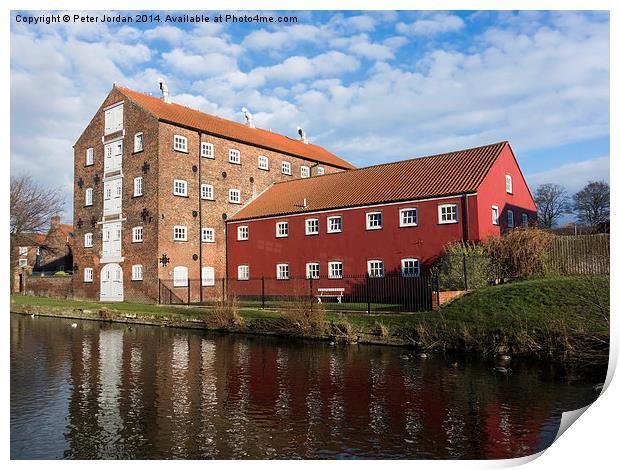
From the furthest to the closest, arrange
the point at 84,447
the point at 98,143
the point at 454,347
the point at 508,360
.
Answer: the point at 98,143, the point at 454,347, the point at 508,360, the point at 84,447

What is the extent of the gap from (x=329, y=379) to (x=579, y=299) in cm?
793

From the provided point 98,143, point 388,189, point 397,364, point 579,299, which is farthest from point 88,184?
point 579,299

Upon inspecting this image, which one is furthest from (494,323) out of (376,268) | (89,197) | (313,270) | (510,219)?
(89,197)

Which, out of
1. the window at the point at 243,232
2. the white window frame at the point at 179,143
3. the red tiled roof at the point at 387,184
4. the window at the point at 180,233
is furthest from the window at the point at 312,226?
the white window frame at the point at 179,143

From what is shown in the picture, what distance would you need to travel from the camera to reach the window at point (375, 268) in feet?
82.8

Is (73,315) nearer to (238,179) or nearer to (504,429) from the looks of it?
(238,179)

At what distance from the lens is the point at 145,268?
1174 inches

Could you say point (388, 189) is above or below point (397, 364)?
above

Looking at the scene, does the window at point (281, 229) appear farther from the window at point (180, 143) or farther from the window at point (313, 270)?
the window at point (180, 143)

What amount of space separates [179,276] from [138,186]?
6182 millimetres

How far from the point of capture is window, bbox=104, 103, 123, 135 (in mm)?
32250

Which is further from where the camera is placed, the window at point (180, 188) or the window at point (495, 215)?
the window at point (180, 188)

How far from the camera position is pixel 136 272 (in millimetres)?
30391

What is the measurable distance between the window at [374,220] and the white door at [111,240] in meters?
16.1
